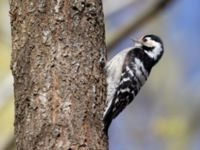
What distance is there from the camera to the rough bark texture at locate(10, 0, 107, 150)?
4.10 m

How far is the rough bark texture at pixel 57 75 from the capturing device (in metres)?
4.10

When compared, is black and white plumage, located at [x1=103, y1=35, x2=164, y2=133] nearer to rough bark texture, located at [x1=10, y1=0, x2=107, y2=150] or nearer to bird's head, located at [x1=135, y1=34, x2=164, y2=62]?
bird's head, located at [x1=135, y1=34, x2=164, y2=62]

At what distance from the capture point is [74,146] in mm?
4066

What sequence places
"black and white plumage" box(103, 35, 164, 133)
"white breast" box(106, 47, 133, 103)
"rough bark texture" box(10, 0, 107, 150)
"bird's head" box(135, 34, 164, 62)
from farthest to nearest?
1. "bird's head" box(135, 34, 164, 62)
2. "black and white plumage" box(103, 35, 164, 133)
3. "white breast" box(106, 47, 133, 103)
4. "rough bark texture" box(10, 0, 107, 150)

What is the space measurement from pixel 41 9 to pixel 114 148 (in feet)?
25.0

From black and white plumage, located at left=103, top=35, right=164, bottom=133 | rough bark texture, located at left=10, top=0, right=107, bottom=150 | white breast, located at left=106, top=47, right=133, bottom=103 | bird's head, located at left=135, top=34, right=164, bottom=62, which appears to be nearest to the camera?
rough bark texture, located at left=10, top=0, right=107, bottom=150

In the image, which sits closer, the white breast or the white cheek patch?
the white breast

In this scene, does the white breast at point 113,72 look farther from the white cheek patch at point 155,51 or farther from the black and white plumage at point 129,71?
the white cheek patch at point 155,51

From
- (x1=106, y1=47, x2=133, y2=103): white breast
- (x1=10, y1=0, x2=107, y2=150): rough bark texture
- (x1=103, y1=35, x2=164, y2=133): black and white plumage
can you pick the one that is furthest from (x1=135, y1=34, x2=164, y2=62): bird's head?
(x1=10, y1=0, x2=107, y2=150): rough bark texture

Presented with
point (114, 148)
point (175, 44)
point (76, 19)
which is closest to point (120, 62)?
point (76, 19)

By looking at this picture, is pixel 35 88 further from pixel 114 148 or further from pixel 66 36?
pixel 114 148

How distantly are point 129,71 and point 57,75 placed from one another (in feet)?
4.32

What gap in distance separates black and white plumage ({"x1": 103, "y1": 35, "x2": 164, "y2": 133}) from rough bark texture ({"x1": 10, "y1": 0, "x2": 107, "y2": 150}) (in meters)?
0.40

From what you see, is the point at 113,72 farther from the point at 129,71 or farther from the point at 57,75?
the point at 57,75
